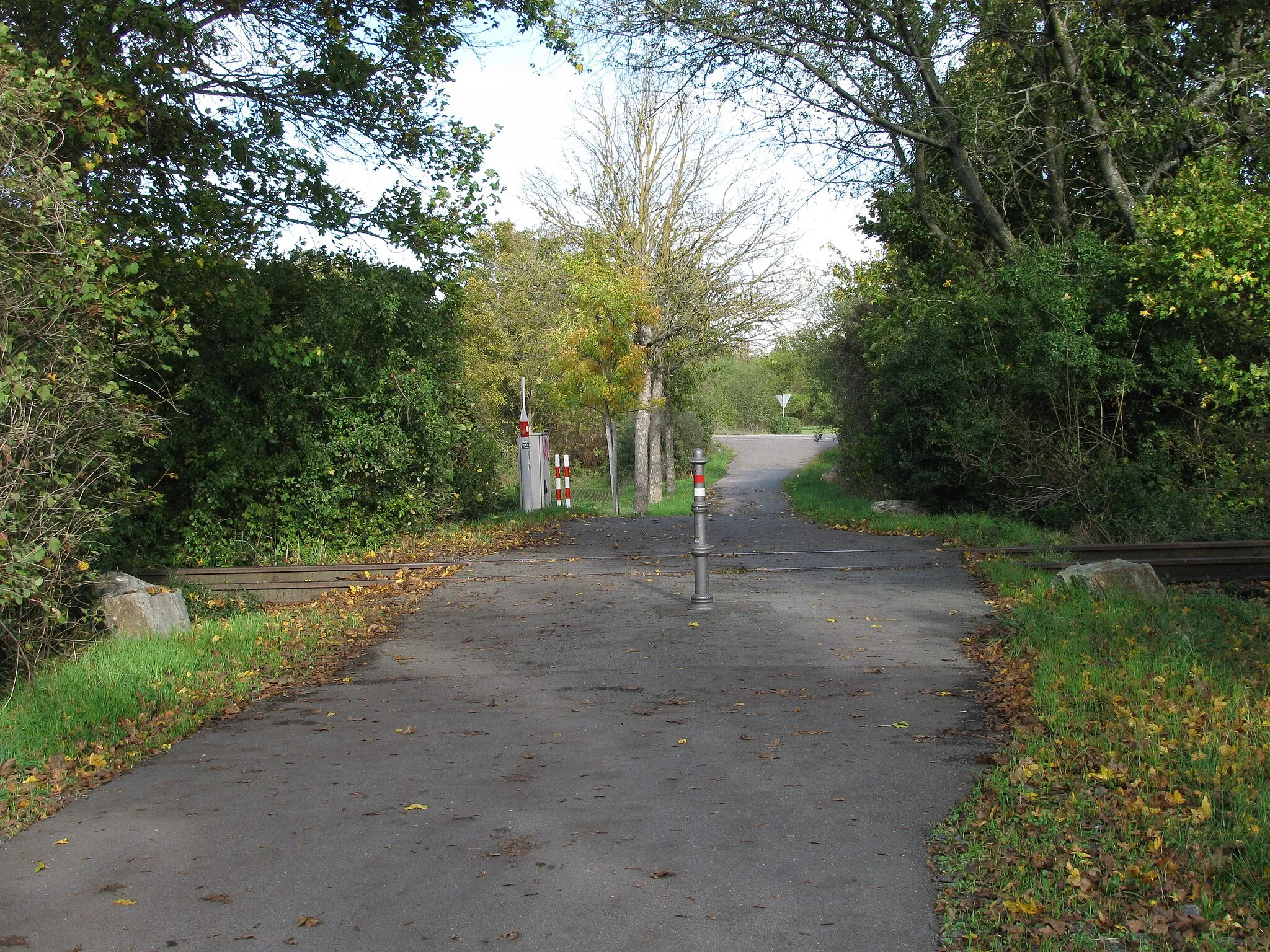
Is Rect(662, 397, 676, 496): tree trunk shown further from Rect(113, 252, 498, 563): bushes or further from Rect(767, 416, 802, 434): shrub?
Rect(767, 416, 802, 434): shrub

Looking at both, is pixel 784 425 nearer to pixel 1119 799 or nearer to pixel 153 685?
pixel 153 685

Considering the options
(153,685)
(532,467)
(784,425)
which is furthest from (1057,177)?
(784,425)

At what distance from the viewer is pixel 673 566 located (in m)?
13.0

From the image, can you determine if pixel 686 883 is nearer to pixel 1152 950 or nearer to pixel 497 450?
pixel 1152 950

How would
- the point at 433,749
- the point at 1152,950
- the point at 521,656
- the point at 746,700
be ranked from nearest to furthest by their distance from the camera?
the point at 1152,950
the point at 433,749
the point at 746,700
the point at 521,656

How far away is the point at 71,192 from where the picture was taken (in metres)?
7.32

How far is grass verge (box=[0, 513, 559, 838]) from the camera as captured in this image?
19.4 feet

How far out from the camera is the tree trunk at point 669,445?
1362 inches

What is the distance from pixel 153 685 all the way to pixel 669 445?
93.8ft

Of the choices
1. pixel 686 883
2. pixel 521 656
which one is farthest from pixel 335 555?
pixel 686 883

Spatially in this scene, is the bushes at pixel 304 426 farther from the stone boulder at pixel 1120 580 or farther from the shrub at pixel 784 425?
the shrub at pixel 784 425

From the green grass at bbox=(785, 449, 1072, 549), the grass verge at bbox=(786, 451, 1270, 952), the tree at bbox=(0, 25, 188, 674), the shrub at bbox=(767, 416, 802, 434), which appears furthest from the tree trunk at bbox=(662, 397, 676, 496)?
the shrub at bbox=(767, 416, 802, 434)

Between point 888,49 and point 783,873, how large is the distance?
16.6 m

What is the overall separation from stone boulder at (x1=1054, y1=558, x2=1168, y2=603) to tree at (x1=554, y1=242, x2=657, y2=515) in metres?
15.2
